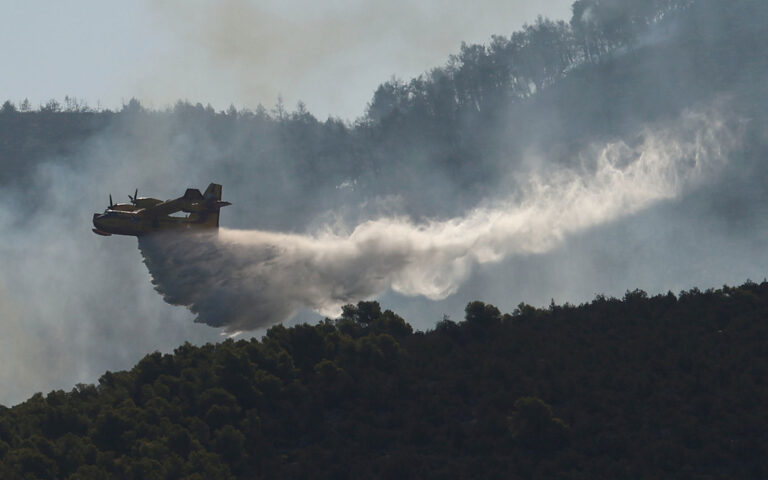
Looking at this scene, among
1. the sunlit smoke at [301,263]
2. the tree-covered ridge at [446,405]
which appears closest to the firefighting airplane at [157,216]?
the sunlit smoke at [301,263]

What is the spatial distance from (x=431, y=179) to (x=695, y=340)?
445 ft

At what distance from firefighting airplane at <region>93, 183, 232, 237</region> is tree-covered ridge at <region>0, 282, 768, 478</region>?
7.77m

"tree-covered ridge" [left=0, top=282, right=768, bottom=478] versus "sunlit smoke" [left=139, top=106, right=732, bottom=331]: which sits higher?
"sunlit smoke" [left=139, top=106, right=732, bottom=331]

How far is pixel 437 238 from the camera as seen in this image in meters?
78.8

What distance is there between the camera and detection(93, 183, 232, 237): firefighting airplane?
211ft

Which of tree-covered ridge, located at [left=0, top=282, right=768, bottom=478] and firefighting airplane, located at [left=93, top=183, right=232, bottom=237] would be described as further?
firefighting airplane, located at [left=93, top=183, right=232, bottom=237]

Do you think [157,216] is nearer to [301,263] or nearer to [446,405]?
[301,263]

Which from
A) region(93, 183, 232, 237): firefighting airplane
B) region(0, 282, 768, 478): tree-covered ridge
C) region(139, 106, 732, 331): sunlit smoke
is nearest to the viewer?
region(0, 282, 768, 478): tree-covered ridge

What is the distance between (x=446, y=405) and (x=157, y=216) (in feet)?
75.0

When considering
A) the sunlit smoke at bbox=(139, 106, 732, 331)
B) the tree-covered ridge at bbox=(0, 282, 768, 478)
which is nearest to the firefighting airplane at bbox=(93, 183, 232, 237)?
the sunlit smoke at bbox=(139, 106, 732, 331)

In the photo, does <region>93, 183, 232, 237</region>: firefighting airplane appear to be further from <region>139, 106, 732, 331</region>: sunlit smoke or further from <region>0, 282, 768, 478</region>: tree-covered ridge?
<region>0, 282, 768, 478</region>: tree-covered ridge

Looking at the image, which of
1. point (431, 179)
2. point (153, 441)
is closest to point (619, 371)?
point (153, 441)

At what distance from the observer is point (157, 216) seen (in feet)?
215

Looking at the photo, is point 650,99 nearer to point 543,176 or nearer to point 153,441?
point 543,176
